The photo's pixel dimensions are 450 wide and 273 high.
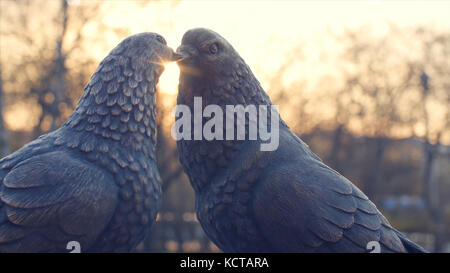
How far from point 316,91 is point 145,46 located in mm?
13143

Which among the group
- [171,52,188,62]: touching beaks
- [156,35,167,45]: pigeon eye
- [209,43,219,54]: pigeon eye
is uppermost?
[156,35,167,45]: pigeon eye

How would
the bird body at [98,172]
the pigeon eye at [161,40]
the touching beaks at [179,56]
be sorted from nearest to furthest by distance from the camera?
1. the bird body at [98,172]
2. the touching beaks at [179,56]
3. the pigeon eye at [161,40]

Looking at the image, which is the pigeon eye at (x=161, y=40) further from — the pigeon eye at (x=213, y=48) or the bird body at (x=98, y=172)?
the pigeon eye at (x=213, y=48)

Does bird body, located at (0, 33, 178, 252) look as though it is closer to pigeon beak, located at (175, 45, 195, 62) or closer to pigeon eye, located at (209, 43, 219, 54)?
pigeon beak, located at (175, 45, 195, 62)

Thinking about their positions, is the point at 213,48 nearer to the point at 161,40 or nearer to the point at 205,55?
the point at 205,55

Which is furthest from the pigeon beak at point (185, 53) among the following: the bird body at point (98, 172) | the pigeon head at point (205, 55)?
the bird body at point (98, 172)

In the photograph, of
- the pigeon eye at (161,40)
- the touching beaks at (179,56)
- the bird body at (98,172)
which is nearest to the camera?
the bird body at (98,172)

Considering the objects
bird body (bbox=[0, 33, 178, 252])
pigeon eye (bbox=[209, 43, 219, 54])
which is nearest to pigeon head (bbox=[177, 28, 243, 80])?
pigeon eye (bbox=[209, 43, 219, 54])

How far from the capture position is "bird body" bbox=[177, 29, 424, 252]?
1943mm

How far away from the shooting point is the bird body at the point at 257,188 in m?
1.94

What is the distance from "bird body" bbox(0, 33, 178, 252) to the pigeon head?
0.16m

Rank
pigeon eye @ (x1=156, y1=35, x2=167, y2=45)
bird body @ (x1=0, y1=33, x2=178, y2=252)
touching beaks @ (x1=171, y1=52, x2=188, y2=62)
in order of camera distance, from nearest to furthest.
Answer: bird body @ (x1=0, y1=33, x2=178, y2=252) → touching beaks @ (x1=171, y1=52, x2=188, y2=62) → pigeon eye @ (x1=156, y1=35, x2=167, y2=45)
